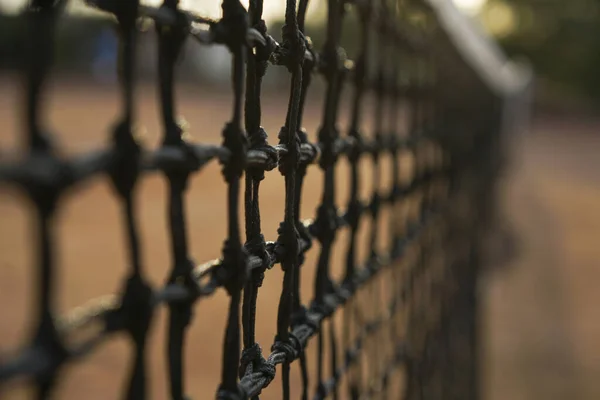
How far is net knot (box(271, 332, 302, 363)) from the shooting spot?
1.80 feet

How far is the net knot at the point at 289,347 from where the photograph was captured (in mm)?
548

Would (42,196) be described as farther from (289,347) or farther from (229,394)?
(289,347)

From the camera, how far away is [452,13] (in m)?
1.54

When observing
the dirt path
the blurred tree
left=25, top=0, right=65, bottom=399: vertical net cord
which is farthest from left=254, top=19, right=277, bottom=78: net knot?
the blurred tree

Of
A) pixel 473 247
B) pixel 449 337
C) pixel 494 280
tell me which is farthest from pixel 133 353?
pixel 494 280

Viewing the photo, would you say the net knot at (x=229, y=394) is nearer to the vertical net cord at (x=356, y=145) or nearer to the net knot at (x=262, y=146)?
the net knot at (x=262, y=146)

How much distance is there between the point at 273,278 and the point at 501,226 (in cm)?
147

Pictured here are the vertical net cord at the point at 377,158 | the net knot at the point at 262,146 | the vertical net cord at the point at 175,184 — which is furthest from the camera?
the vertical net cord at the point at 377,158

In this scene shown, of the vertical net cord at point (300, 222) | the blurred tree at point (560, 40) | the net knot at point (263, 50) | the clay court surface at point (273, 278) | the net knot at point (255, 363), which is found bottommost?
the clay court surface at point (273, 278)

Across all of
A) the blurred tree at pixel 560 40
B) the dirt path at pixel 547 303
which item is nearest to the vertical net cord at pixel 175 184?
the dirt path at pixel 547 303

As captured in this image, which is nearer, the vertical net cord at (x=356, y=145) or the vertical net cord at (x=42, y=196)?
the vertical net cord at (x=42, y=196)

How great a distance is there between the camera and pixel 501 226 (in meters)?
4.50

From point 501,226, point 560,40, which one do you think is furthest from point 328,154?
point 560,40

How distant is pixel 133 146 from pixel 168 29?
9 centimetres
